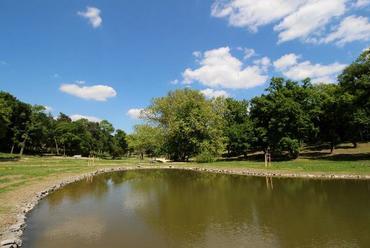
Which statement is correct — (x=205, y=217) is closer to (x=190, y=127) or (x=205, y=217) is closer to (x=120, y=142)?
(x=190, y=127)

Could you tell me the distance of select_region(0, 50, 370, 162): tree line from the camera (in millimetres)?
64562

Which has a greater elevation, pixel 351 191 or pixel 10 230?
pixel 351 191

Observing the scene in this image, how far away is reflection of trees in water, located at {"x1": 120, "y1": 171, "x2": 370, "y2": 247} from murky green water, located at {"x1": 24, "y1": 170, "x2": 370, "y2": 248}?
4 cm

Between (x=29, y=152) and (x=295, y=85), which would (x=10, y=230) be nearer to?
(x=295, y=85)

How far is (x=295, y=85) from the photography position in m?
73.3

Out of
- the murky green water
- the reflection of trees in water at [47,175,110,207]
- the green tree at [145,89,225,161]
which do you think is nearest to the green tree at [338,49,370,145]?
the green tree at [145,89,225,161]

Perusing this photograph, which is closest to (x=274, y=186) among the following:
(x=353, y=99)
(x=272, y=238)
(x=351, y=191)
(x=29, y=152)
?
(x=351, y=191)

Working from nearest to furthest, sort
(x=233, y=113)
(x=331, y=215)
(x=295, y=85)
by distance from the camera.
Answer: (x=331, y=215) → (x=295, y=85) → (x=233, y=113)

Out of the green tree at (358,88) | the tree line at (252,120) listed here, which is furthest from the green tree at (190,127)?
the green tree at (358,88)

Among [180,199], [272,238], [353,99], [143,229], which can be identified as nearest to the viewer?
[272,238]

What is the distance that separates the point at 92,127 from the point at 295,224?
111 m

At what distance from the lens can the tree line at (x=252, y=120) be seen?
212ft

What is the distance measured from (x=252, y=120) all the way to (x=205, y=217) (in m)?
61.5

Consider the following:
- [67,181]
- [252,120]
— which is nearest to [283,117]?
[252,120]
